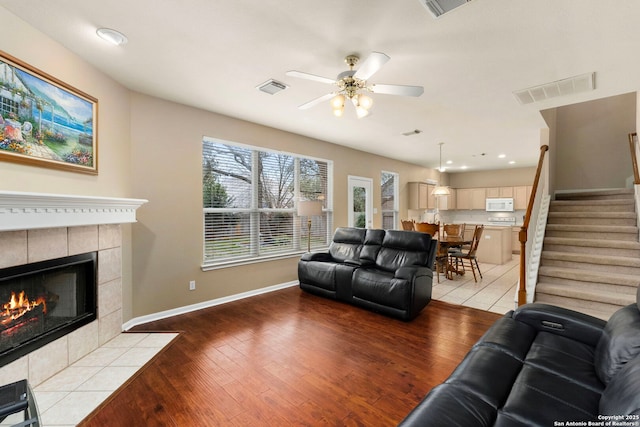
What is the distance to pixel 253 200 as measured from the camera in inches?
171

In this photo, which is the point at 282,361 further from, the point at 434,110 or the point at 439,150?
the point at 439,150

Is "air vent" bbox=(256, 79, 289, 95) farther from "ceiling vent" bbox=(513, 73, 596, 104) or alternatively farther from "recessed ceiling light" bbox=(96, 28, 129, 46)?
"ceiling vent" bbox=(513, 73, 596, 104)

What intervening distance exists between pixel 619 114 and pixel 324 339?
6816mm

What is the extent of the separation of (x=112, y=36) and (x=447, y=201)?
8.99m

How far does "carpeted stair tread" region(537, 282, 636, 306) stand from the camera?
9.60 feet

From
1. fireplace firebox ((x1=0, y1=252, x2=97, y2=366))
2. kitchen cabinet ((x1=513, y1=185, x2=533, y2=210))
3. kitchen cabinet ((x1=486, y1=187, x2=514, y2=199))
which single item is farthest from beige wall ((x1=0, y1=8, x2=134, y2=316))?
kitchen cabinet ((x1=513, y1=185, x2=533, y2=210))

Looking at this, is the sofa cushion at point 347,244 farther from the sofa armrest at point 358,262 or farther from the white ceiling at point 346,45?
the white ceiling at point 346,45

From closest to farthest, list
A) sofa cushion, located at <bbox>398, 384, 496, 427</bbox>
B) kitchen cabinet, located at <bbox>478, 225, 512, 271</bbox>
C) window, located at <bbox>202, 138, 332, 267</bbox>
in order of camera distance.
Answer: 1. sofa cushion, located at <bbox>398, 384, 496, 427</bbox>
2. window, located at <bbox>202, 138, 332, 267</bbox>
3. kitchen cabinet, located at <bbox>478, 225, 512, 271</bbox>

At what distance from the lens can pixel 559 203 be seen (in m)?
4.64

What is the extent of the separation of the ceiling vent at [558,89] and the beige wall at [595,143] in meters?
3.36

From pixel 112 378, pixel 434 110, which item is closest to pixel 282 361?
pixel 112 378

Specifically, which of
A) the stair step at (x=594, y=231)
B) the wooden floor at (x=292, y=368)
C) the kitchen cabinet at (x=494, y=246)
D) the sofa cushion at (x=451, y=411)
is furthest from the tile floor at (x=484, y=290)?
the sofa cushion at (x=451, y=411)

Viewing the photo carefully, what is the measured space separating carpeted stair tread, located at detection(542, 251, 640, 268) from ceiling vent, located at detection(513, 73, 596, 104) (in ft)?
6.51

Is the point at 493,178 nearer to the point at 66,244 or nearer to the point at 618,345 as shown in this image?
the point at 618,345
